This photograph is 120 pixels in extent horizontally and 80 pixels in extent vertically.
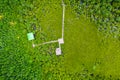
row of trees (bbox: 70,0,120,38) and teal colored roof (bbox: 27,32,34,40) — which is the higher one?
row of trees (bbox: 70,0,120,38)

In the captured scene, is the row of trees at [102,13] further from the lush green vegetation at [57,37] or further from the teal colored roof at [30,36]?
the teal colored roof at [30,36]

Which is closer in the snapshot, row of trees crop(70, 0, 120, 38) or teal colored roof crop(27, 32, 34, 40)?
row of trees crop(70, 0, 120, 38)

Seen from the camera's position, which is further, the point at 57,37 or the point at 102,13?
the point at 57,37

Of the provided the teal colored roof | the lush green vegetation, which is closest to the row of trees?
the lush green vegetation

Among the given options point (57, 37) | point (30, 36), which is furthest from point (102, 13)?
point (30, 36)

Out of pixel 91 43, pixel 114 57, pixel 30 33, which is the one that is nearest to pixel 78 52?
pixel 91 43

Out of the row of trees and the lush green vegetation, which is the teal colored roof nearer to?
the lush green vegetation

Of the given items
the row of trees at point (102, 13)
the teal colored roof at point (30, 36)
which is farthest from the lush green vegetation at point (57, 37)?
the teal colored roof at point (30, 36)

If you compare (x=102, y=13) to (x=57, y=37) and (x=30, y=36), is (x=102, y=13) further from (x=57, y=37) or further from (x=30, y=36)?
(x=30, y=36)

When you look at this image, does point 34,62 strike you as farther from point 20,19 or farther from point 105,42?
point 105,42
